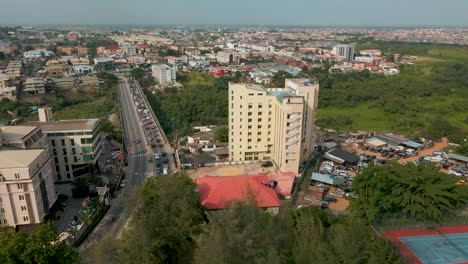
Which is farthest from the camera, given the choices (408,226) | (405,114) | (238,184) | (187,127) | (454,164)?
(405,114)

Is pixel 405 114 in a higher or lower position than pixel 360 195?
lower

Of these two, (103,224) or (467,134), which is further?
(467,134)

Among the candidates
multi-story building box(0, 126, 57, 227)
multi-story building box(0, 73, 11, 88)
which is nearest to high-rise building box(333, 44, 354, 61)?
multi-story building box(0, 73, 11, 88)

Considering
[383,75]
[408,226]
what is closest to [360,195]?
[408,226]

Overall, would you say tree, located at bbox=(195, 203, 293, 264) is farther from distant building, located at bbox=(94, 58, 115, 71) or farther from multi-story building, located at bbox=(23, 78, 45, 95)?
distant building, located at bbox=(94, 58, 115, 71)

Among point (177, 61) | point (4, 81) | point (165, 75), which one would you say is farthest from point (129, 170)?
point (177, 61)

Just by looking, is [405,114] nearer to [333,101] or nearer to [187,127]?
[333,101]

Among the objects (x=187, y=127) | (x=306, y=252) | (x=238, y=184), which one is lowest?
(x=187, y=127)

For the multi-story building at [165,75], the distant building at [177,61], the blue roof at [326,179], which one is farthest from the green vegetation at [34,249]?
the distant building at [177,61]

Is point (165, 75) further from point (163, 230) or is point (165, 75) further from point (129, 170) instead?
point (163, 230)
